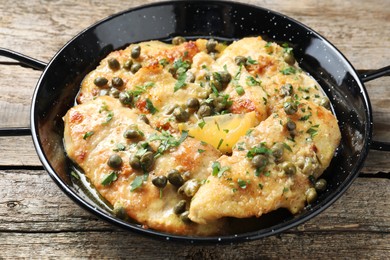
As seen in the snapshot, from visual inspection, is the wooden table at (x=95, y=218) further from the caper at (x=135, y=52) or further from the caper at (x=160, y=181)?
the caper at (x=135, y=52)

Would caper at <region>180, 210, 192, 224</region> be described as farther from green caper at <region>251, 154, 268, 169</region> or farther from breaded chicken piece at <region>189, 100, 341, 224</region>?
green caper at <region>251, 154, 268, 169</region>

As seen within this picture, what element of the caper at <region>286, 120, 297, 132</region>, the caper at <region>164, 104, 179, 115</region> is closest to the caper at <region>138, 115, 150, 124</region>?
the caper at <region>164, 104, 179, 115</region>

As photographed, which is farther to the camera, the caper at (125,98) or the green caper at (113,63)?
the green caper at (113,63)

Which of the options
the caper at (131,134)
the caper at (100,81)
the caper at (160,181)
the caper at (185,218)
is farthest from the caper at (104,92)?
the caper at (185,218)

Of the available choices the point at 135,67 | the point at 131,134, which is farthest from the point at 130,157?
the point at 135,67

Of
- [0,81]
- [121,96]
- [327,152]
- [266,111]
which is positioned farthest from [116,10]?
[327,152]

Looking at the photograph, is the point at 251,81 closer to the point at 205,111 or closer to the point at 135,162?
the point at 205,111

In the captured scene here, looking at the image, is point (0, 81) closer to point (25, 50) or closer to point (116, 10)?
point (25, 50)
